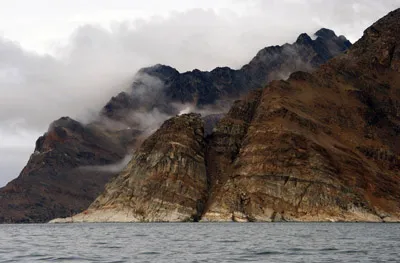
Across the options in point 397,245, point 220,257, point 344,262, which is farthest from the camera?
point 397,245

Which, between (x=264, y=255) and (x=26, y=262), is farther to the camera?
(x=264, y=255)

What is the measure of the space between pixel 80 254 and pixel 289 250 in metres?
28.4

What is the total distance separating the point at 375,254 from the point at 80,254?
126ft

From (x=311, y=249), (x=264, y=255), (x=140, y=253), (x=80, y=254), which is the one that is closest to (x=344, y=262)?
(x=264, y=255)

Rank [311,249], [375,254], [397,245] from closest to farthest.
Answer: [375,254], [311,249], [397,245]

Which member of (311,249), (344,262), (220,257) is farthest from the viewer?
(311,249)

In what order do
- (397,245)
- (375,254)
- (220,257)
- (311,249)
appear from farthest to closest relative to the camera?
(397,245) → (311,249) → (375,254) → (220,257)

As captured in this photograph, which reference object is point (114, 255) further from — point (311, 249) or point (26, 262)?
point (311, 249)

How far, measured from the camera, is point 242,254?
8525 cm

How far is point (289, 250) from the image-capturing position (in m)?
91.6

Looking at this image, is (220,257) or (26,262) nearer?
(26,262)

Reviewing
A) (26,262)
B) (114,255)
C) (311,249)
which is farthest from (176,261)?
(311,249)

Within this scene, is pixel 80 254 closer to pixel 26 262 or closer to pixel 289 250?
pixel 26 262

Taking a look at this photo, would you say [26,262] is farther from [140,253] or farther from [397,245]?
[397,245]
